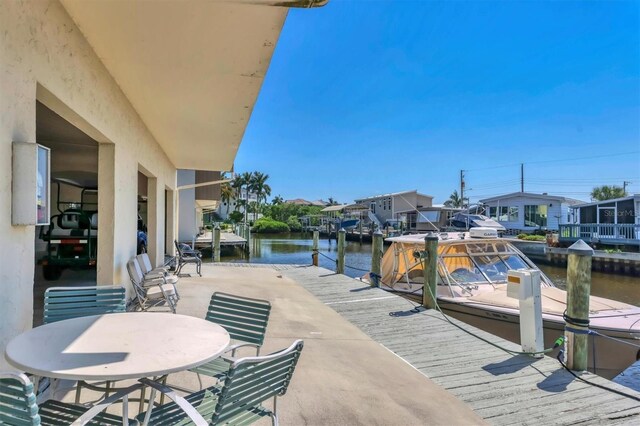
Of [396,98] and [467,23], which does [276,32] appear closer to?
[467,23]

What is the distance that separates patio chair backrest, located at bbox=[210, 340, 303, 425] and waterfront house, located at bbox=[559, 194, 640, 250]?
84.2ft

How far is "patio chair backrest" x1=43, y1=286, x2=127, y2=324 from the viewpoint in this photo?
274 cm

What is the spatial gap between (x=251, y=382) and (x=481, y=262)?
767 cm

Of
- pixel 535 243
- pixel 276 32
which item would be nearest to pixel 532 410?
pixel 276 32

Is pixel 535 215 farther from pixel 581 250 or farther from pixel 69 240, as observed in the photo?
pixel 69 240

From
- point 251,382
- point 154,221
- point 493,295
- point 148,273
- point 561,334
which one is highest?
point 154,221

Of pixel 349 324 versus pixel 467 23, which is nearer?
pixel 349 324

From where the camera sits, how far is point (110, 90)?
14.7 feet

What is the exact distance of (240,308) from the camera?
3.03 meters

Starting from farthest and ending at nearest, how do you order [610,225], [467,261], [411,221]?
[411,221] → [610,225] → [467,261]

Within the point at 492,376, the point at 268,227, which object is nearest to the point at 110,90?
the point at 492,376

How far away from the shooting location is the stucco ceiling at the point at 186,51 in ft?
9.64

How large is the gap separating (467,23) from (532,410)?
35.1 ft

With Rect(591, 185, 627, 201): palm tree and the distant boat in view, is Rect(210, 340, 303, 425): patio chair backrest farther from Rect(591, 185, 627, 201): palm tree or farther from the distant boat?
Rect(591, 185, 627, 201): palm tree
